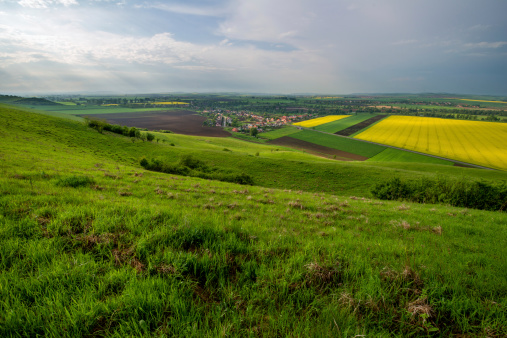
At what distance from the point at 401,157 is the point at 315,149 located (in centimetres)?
3413

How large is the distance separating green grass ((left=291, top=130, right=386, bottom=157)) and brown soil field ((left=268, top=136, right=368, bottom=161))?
4.66 meters

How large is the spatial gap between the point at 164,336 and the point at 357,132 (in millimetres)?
144515

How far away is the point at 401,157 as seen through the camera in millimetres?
78000

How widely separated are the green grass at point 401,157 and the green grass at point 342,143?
3.52 metres

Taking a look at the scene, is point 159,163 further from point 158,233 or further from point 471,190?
point 471,190

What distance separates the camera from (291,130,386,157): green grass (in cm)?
8969

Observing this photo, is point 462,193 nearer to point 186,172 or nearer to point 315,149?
point 186,172

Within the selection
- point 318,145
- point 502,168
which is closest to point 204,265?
point 502,168

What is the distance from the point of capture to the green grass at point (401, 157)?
7200cm

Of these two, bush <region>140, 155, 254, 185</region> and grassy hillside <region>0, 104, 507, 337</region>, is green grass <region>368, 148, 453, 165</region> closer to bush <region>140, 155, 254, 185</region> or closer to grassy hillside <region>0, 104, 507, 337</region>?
bush <region>140, 155, 254, 185</region>

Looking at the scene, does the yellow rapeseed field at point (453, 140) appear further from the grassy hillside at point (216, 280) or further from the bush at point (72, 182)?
the bush at point (72, 182)

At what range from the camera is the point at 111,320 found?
219 cm

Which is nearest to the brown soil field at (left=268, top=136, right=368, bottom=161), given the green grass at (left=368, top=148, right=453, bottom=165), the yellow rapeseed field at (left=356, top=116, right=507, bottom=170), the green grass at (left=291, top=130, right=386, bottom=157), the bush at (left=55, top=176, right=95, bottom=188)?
the green grass at (left=291, top=130, right=386, bottom=157)

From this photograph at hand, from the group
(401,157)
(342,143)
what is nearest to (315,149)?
(342,143)
